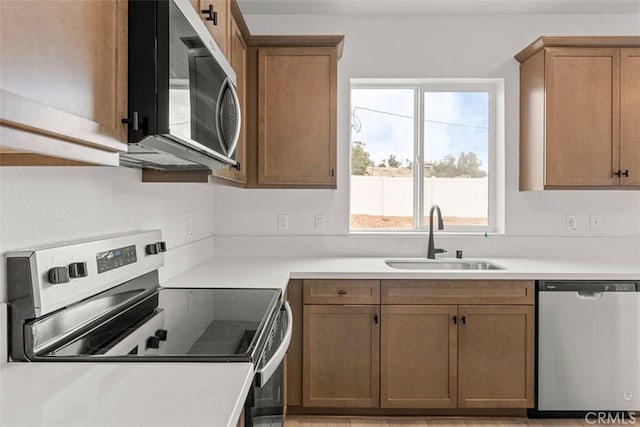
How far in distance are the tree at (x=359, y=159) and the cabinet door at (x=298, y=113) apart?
1.62ft

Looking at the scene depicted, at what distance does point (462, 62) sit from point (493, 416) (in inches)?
85.5

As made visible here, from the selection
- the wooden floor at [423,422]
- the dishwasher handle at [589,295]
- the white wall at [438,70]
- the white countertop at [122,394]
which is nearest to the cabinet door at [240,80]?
the white wall at [438,70]

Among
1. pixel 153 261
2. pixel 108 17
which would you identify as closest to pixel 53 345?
pixel 153 261

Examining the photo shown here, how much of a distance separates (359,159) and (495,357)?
1505mm

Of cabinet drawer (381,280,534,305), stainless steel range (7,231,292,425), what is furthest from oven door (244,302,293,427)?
cabinet drawer (381,280,534,305)

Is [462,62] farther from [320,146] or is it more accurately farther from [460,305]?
[460,305]

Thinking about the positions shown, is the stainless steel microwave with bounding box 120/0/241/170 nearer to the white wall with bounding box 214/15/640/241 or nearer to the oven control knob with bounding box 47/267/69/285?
the oven control knob with bounding box 47/267/69/285

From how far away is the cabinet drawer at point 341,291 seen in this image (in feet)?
7.92

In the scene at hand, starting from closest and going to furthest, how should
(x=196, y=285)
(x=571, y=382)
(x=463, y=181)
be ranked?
(x=196, y=285), (x=571, y=382), (x=463, y=181)

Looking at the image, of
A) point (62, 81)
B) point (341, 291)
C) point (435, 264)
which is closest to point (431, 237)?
point (435, 264)

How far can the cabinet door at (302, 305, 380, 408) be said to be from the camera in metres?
2.42

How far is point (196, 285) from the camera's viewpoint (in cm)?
194

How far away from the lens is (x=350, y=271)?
7.95 ft

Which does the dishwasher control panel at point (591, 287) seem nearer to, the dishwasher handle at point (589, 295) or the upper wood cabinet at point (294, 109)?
the dishwasher handle at point (589, 295)
